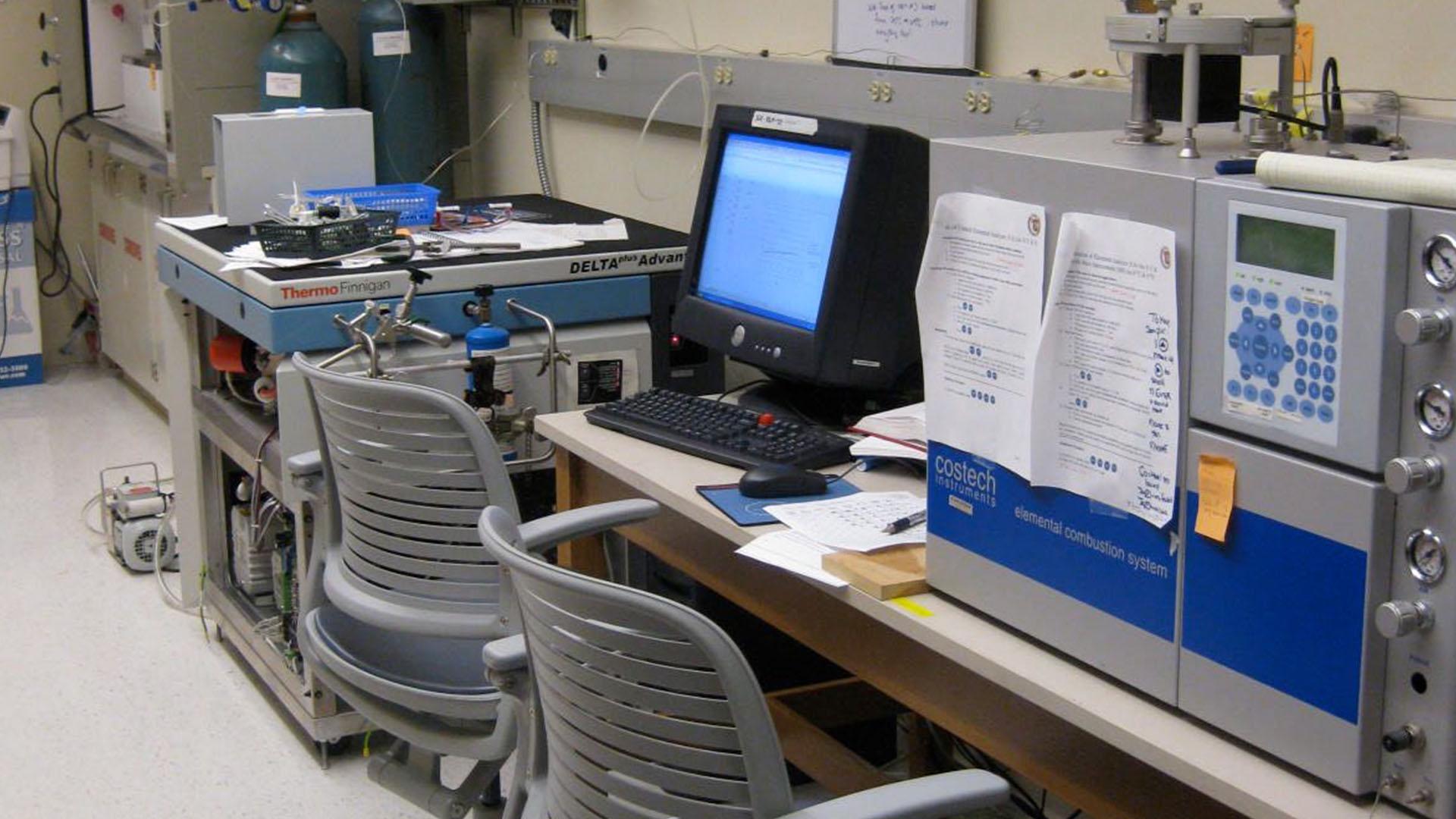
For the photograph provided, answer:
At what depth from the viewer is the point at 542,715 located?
1635mm

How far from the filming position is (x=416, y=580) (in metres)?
2.21

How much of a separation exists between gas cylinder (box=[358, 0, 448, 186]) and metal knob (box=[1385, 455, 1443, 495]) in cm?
306

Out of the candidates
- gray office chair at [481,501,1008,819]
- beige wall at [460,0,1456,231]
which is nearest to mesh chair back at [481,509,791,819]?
gray office chair at [481,501,1008,819]

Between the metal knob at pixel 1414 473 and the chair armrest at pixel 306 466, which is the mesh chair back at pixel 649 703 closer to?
the metal knob at pixel 1414 473

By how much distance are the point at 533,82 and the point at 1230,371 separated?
2782 mm

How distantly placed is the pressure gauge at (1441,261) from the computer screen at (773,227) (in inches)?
45.6

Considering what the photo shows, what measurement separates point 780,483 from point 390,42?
230 cm

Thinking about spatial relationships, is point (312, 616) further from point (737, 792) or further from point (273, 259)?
point (737, 792)

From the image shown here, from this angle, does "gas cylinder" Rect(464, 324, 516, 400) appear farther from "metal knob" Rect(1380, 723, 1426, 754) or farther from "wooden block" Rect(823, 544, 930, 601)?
"metal knob" Rect(1380, 723, 1426, 754)

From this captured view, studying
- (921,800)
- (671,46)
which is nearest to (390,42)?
(671,46)

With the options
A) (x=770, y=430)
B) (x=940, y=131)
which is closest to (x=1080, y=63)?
(x=940, y=131)

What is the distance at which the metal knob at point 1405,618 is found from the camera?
115 centimetres

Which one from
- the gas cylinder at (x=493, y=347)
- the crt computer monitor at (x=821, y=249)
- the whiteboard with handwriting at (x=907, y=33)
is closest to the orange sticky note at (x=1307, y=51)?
the crt computer monitor at (x=821, y=249)

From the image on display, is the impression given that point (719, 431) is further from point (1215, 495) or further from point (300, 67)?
point (300, 67)
